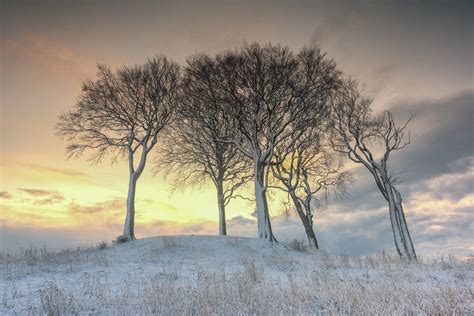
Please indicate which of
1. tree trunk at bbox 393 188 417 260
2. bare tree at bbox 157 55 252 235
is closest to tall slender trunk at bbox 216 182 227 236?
bare tree at bbox 157 55 252 235

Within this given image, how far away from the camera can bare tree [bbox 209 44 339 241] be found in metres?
25.8

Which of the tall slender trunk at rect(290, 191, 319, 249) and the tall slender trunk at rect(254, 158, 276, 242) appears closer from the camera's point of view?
the tall slender trunk at rect(254, 158, 276, 242)

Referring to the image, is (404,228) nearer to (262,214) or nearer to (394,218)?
(394,218)

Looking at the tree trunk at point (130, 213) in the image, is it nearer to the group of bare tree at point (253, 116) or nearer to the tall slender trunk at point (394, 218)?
the group of bare tree at point (253, 116)

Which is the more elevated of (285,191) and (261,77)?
(261,77)

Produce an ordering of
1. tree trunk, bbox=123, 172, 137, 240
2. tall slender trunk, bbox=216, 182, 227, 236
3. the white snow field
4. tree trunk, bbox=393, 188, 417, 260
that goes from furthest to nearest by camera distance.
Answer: tall slender trunk, bbox=216, 182, 227, 236
tree trunk, bbox=123, 172, 137, 240
tree trunk, bbox=393, 188, 417, 260
the white snow field

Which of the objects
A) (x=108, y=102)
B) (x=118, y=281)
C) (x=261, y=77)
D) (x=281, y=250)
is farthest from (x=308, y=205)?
(x=118, y=281)

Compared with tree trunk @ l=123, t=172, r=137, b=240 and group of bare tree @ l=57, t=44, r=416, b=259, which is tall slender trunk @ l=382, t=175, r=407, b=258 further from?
tree trunk @ l=123, t=172, r=137, b=240

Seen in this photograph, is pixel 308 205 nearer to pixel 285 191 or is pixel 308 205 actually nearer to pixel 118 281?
pixel 285 191

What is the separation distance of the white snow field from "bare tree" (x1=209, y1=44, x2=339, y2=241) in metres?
9.65

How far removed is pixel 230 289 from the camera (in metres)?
9.59

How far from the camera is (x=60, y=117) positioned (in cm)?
2897

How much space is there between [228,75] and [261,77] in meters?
2.29

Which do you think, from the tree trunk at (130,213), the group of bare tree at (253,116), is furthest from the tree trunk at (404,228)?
the tree trunk at (130,213)
